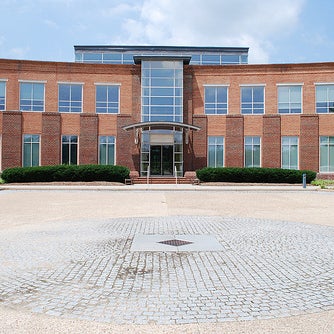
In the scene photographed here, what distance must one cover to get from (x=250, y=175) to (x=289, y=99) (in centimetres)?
916

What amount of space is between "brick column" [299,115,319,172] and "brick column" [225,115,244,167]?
214 inches

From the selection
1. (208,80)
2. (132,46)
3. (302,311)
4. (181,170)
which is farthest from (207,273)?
(132,46)

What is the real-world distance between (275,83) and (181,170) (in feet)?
39.0

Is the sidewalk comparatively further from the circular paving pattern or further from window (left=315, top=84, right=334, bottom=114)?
the circular paving pattern

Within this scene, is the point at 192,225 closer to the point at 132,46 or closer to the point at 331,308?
the point at 331,308

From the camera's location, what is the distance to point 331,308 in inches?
173

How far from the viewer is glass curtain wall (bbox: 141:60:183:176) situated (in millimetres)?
34281

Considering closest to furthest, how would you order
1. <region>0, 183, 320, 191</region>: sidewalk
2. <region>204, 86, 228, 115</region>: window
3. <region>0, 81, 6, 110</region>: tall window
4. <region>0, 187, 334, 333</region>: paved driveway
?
<region>0, 187, 334, 333</region>: paved driveway
<region>0, 183, 320, 191</region>: sidewalk
<region>0, 81, 6, 110</region>: tall window
<region>204, 86, 228, 115</region>: window

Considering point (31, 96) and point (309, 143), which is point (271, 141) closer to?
point (309, 143)

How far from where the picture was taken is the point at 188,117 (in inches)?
1369

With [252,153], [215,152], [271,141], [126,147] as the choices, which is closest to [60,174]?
[126,147]

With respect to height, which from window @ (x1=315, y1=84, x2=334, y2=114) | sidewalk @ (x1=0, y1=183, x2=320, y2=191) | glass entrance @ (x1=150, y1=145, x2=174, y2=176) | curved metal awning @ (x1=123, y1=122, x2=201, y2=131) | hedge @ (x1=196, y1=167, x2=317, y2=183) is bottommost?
sidewalk @ (x1=0, y1=183, x2=320, y2=191)

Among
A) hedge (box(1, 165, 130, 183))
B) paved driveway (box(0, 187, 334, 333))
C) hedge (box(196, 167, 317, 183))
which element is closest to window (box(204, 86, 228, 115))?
hedge (box(196, 167, 317, 183))

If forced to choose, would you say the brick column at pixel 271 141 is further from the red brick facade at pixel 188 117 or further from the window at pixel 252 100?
the window at pixel 252 100
